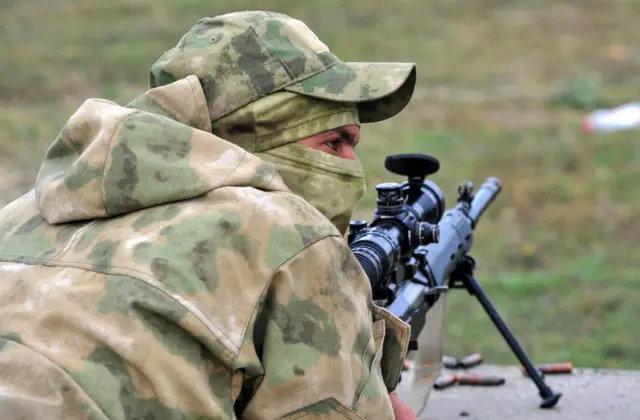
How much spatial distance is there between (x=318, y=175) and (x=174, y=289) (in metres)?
0.71

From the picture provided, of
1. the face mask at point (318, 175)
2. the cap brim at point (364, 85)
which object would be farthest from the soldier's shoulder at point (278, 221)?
the cap brim at point (364, 85)

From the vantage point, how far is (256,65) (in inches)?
114

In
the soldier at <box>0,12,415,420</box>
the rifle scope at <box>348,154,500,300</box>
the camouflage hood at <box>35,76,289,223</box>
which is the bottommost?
the rifle scope at <box>348,154,500,300</box>

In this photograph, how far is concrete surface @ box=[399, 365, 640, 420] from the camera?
503 centimetres

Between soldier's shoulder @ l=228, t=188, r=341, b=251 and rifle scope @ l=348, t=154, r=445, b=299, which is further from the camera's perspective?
rifle scope @ l=348, t=154, r=445, b=299

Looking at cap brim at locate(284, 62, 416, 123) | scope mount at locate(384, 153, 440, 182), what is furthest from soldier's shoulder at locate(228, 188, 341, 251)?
scope mount at locate(384, 153, 440, 182)

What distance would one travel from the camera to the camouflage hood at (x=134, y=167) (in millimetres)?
2488

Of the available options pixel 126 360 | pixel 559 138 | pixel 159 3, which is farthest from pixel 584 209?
pixel 159 3

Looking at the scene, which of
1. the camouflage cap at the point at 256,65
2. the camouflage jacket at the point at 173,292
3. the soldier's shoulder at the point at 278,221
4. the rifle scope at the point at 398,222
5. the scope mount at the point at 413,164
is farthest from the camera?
the scope mount at the point at 413,164

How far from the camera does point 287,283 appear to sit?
2.46 meters

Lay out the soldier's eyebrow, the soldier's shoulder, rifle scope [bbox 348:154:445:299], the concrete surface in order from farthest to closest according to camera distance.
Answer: the concrete surface, rifle scope [bbox 348:154:445:299], the soldier's eyebrow, the soldier's shoulder

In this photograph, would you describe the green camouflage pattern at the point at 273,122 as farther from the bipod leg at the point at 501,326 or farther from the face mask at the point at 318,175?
the bipod leg at the point at 501,326

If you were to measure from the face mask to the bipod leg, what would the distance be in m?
1.96

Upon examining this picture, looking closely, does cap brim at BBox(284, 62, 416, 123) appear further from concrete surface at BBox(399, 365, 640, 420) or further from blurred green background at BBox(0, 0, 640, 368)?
blurred green background at BBox(0, 0, 640, 368)
